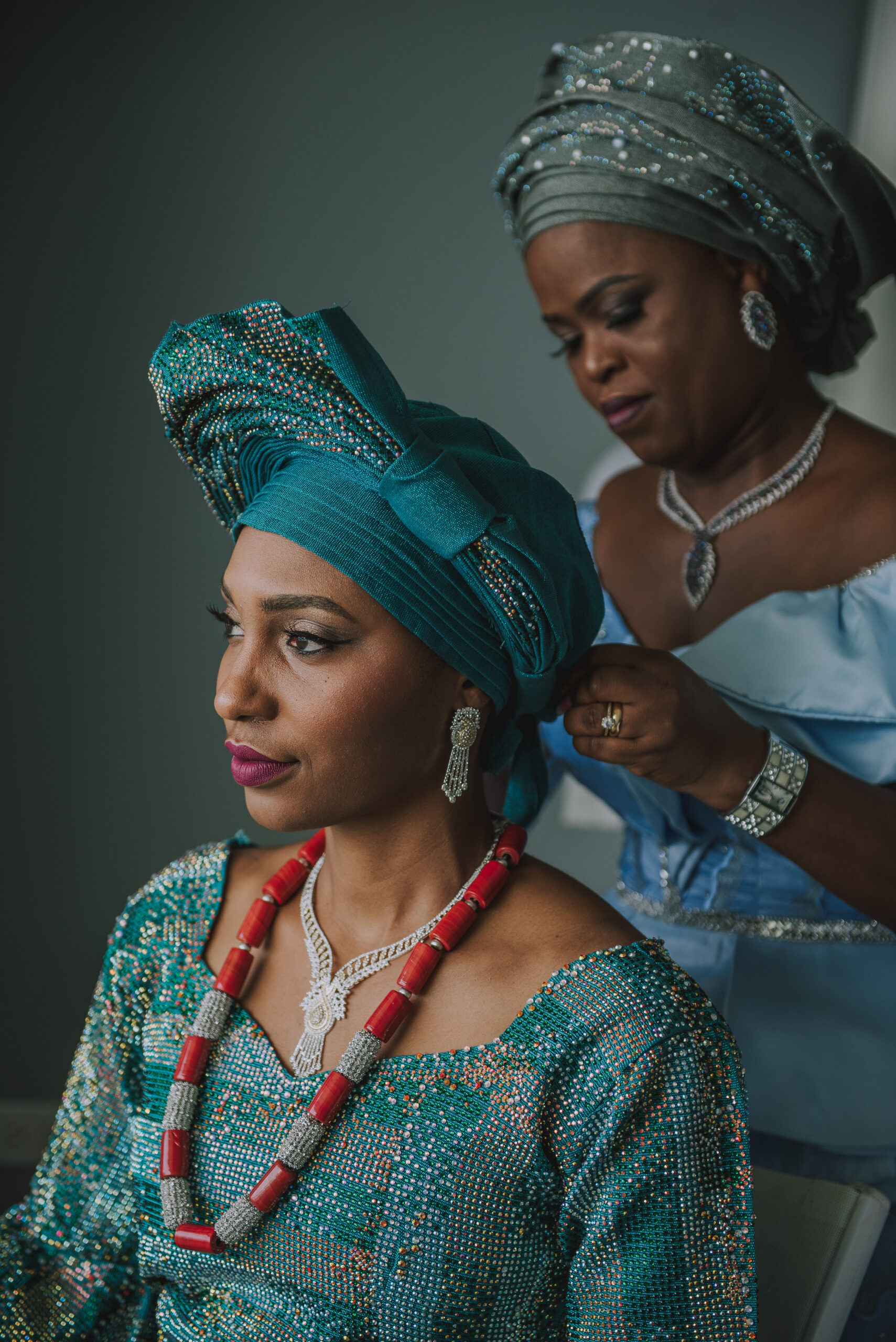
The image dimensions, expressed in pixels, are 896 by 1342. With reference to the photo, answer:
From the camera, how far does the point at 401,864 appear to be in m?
1.25

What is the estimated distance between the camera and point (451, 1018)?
1170mm

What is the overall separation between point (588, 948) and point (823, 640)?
582 mm

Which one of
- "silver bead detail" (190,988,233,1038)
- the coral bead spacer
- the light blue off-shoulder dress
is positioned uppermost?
the light blue off-shoulder dress

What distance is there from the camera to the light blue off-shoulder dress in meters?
1.47

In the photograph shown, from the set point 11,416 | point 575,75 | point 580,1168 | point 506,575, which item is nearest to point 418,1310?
point 580,1168

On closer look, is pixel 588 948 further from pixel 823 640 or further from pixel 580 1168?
pixel 823 640

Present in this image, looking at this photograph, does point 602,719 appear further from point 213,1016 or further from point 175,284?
point 175,284

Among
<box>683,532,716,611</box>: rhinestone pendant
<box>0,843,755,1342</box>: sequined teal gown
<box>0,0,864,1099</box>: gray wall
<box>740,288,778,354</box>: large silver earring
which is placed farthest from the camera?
<box>0,0,864,1099</box>: gray wall

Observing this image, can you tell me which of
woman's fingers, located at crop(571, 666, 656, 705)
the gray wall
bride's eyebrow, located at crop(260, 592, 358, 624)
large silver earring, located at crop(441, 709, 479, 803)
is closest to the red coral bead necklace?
large silver earring, located at crop(441, 709, 479, 803)

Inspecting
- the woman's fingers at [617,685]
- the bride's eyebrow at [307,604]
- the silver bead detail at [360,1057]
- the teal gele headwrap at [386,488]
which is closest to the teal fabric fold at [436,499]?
the teal gele headwrap at [386,488]

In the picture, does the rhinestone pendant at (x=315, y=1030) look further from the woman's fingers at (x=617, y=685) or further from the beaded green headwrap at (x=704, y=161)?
the beaded green headwrap at (x=704, y=161)

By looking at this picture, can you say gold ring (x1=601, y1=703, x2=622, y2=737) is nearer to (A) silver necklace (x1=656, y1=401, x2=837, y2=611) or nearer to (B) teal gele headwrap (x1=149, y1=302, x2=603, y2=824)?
(B) teal gele headwrap (x1=149, y1=302, x2=603, y2=824)

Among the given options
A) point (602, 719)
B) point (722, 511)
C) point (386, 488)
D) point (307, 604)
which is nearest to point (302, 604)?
point (307, 604)

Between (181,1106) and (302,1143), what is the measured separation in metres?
0.18
